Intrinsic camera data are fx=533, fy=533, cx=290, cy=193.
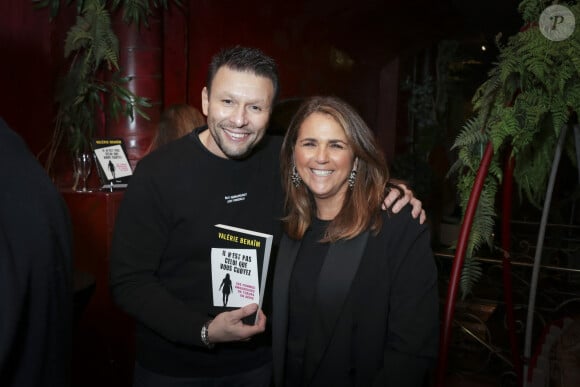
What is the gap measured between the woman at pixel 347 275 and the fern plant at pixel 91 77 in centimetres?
229

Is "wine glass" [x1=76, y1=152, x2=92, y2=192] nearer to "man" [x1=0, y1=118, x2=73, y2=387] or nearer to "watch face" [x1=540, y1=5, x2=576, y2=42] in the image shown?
"man" [x1=0, y1=118, x2=73, y2=387]

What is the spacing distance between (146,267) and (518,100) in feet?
4.17

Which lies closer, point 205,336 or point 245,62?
point 205,336

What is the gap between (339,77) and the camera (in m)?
7.67

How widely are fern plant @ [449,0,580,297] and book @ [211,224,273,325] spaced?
768mm

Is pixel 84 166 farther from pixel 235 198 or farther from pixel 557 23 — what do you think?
pixel 557 23

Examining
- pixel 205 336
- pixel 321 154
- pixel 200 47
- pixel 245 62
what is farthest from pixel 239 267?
pixel 200 47

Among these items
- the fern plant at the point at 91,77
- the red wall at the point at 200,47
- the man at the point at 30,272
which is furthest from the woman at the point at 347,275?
the red wall at the point at 200,47

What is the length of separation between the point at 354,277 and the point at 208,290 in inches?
18.6

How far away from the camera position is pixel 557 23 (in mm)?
1599

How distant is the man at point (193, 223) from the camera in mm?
1623

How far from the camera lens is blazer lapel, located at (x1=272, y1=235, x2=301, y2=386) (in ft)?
5.60

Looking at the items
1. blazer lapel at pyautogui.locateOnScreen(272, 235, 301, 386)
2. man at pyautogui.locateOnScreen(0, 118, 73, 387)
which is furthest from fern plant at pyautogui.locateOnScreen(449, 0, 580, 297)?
man at pyautogui.locateOnScreen(0, 118, 73, 387)

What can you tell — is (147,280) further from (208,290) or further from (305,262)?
(305,262)
